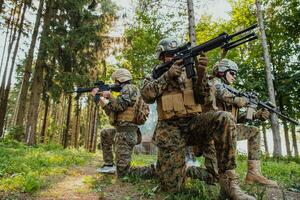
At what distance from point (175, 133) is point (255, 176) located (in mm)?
2040

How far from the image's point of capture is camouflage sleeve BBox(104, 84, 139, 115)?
6574mm

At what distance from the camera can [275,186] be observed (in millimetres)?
5711

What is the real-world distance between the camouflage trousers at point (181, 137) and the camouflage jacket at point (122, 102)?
161cm

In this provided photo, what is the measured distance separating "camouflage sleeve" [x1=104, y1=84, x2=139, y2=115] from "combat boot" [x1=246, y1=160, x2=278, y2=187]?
2554 mm

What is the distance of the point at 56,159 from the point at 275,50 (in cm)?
1726

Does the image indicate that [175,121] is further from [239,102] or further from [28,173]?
[28,173]

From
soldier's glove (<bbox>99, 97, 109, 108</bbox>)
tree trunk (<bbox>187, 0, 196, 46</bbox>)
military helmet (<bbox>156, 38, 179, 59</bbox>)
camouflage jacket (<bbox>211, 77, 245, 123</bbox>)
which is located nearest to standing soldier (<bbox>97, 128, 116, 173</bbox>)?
soldier's glove (<bbox>99, 97, 109, 108</bbox>)

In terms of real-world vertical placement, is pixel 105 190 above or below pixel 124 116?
below

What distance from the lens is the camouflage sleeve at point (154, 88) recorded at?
4875 millimetres

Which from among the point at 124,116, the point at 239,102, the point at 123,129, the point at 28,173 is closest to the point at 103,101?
the point at 124,116

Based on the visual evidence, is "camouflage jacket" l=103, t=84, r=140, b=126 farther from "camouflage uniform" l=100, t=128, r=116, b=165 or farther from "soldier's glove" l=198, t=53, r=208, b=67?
"soldier's glove" l=198, t=53, r=208, b=67

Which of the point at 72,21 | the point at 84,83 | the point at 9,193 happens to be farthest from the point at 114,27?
the point at 9,193

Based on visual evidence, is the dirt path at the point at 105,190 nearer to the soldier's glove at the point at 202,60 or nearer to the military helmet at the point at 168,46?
the soldier's glove at the point at 202,60

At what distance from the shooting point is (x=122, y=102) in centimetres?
657
